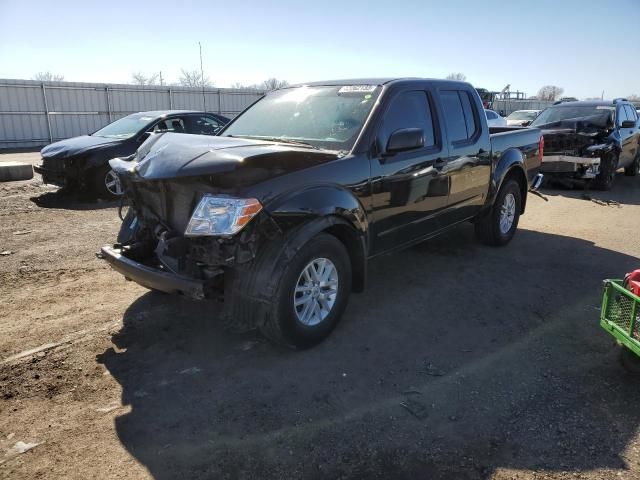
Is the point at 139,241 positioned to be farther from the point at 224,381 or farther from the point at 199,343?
the point at 224,381

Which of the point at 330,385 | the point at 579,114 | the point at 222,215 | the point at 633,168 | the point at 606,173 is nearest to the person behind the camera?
the point at 222,215

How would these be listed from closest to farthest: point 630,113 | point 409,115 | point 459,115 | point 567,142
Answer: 1. point 409,115
2. point 459,115
3. point 567,142
4. point 630,113

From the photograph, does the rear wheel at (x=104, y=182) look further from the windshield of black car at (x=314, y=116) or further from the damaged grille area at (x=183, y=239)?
the damaged grille area at (x=183, y=239)

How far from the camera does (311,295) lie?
3637mm

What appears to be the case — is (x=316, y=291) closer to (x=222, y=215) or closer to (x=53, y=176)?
(x=222, y=215)

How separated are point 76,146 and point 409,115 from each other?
6719 millimetres

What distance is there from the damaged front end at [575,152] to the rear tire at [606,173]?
0.07 meters

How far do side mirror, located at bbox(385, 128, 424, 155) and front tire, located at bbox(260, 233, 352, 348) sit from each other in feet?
3.03

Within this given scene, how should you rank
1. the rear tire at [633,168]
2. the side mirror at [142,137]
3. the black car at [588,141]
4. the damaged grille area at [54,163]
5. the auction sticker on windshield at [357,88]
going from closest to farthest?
the auction sticker on windshield at [357,88] → the damaged grille area at [54,163] → the side mirror at [142,137] → the black car at [588,141] → the rear tire at [633,168]

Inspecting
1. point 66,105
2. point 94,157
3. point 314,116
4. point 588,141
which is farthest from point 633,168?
point 66,105

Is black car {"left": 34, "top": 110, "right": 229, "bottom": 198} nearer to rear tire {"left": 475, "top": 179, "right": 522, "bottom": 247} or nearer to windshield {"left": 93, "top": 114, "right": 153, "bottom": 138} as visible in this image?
windshield {"left": 93, "top": 114, "right": 153, "bottom": 138}

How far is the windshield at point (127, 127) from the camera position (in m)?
9.30

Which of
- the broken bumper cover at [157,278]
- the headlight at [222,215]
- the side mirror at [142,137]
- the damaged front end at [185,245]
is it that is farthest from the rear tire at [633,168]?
the broken bumper cover at [157,278]

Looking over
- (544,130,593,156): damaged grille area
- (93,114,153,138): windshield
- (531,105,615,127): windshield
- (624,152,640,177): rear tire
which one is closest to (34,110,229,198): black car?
(93,114,153,138): windshield
